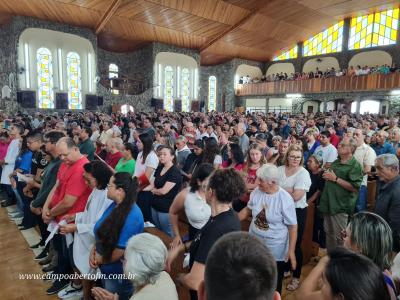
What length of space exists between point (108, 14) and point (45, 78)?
4.71 m

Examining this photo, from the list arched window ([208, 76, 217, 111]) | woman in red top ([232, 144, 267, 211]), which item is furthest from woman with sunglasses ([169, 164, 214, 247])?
arched window ([208, 76, 217, 111])

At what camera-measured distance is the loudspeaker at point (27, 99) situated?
46.8 ft

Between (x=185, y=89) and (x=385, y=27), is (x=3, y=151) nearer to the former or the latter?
(x=185, y=89)

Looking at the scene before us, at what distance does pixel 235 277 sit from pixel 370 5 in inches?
853

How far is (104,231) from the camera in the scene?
214 centimetres

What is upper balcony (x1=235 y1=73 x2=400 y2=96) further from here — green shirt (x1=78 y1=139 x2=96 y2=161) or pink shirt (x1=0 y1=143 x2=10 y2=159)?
pink shirt (x1=0 y1=143 x2=10 y2=159)

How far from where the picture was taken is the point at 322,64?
22.1m

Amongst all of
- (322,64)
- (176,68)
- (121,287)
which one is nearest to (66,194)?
(121,287)

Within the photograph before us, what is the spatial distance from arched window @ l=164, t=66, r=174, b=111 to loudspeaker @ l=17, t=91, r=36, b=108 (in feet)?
26.4

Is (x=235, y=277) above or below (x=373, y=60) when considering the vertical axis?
below

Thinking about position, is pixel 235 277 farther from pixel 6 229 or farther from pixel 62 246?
pixel 6 229

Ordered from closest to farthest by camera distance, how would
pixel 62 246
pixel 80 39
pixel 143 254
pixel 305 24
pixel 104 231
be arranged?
pixel 143 254 < pixel 104 231 < pixel 62 246 < pixel 80 39 < pixel 305 24

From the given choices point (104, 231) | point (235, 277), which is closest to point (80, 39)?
point (104, 231)

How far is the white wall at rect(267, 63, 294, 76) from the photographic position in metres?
23.8
